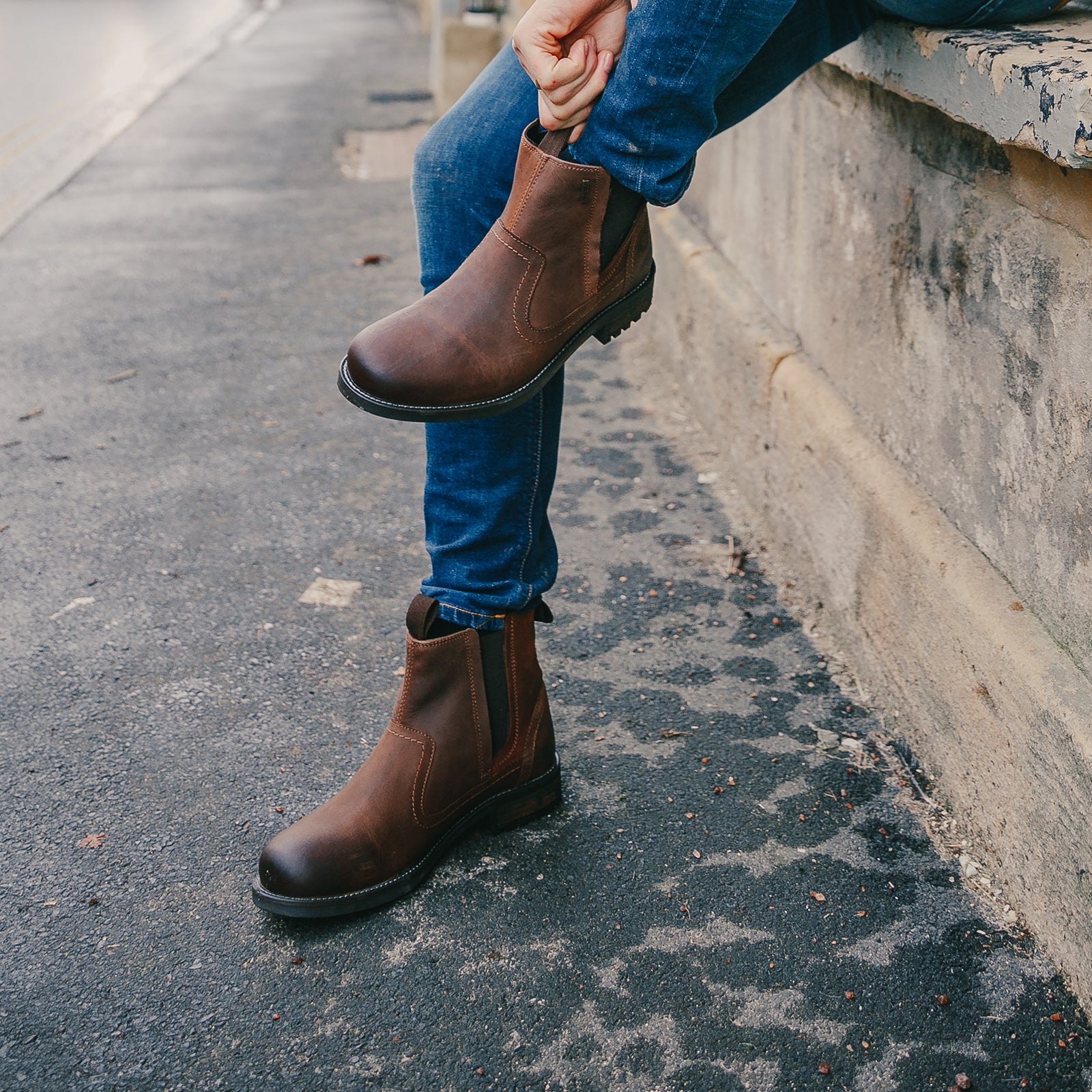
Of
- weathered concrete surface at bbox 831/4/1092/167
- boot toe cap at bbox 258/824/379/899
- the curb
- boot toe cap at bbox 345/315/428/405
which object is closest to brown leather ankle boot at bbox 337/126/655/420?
boot toe cap at bbox 345/315/428/405

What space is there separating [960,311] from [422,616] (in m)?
0.87

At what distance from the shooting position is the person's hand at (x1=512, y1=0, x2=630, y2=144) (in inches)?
48.6

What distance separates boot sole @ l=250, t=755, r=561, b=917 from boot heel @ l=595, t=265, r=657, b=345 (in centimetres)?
63

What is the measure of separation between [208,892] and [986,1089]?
3.24ft

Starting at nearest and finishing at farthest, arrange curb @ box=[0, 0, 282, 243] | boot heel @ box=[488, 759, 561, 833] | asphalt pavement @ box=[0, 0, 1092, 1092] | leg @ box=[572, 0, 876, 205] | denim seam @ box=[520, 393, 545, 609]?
1. leg @ box=[572, 0, 876, 205]
2. asphalt pavement @ box=[0, 0, 1092, 1092]
3. denim seam @ box=[520, 393, 545, 609]
4. boot heel @ box=[488, 759, 561, 833]
5. curb @ box=[0, 0, 282, 243]

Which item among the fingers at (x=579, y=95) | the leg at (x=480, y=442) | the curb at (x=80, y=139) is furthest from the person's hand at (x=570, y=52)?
the curb at (x=80, y=139)

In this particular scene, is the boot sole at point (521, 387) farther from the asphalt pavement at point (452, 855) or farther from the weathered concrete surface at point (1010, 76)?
the asphalt pavement at point (452, 855)

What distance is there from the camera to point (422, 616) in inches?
58.7

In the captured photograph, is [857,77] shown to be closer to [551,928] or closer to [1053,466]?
[1053,466]

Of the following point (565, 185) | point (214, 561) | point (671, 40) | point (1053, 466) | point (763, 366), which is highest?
point (671, 40)

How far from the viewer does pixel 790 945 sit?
56.4 inches

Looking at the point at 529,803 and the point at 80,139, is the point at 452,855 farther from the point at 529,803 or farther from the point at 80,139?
the point at 80,139

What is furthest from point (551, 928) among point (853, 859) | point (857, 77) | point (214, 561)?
point (857, 77)

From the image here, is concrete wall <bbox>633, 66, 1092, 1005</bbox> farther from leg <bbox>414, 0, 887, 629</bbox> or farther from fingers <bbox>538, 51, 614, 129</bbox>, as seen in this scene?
fingers <bbox>538, 51, 614, 129</bbox>
